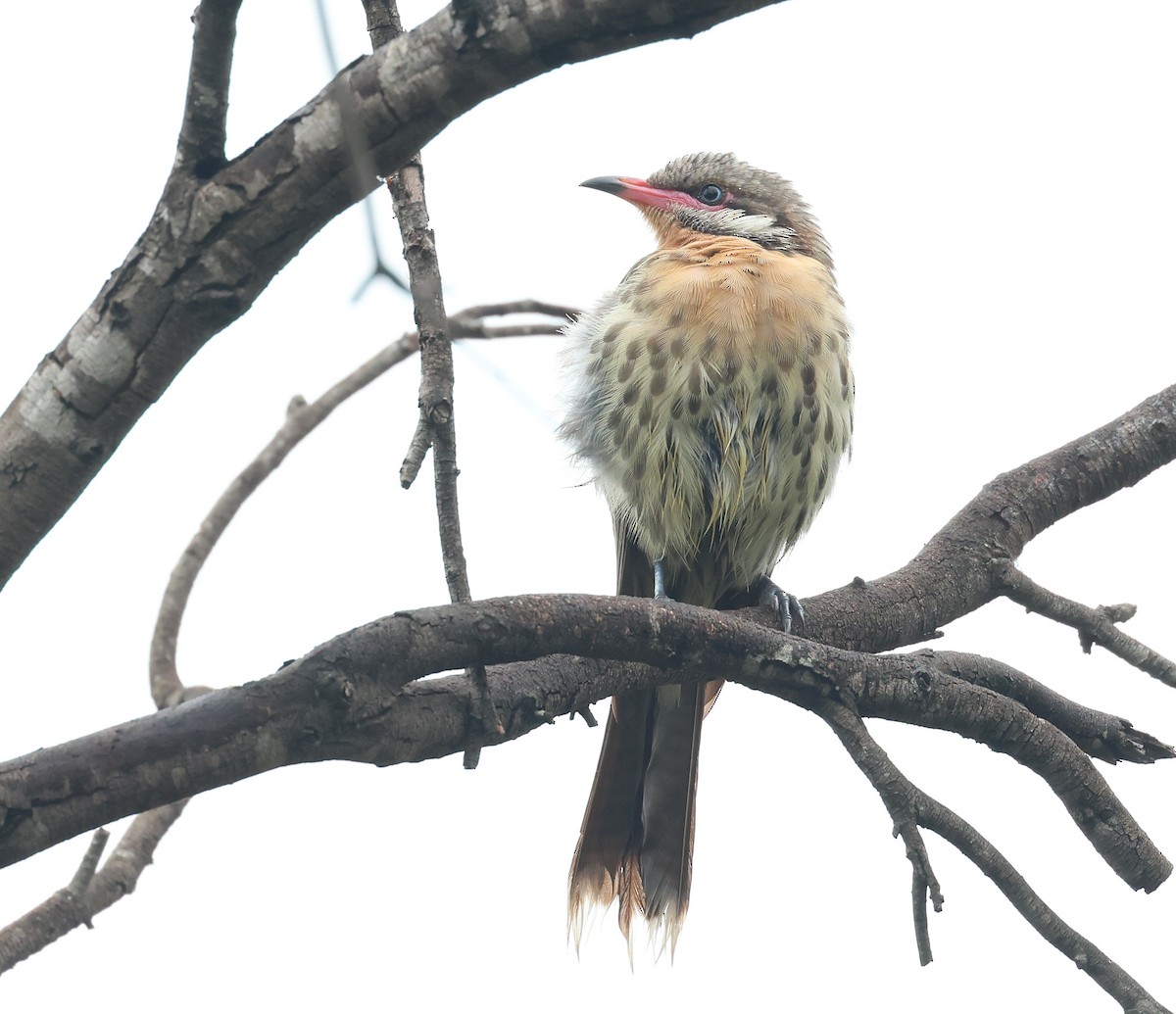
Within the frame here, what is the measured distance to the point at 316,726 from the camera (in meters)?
2.67

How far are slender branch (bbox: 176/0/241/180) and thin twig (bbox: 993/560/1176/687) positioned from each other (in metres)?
3.00

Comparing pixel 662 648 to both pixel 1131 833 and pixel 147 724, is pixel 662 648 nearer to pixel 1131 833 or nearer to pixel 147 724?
pixel 147 724

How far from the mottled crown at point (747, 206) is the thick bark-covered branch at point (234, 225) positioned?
336 centimetres

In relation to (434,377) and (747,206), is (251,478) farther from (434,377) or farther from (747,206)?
(747,206)

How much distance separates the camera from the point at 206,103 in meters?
2.62

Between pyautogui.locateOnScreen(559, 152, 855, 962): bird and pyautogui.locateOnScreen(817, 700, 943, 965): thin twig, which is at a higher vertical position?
pyautogui.locateOnScreen(559, 152, 855, 962): bird

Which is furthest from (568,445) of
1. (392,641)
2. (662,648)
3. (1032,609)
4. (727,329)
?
(392,641)

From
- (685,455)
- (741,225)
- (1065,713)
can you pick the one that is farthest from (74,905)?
(741,225)

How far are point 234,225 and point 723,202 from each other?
3.74 m

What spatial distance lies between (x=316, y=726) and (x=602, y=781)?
238 cm

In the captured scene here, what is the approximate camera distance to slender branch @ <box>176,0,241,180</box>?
101 inches

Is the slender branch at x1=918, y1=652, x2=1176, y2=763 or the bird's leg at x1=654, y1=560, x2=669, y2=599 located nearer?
the slender branch at x1=918, y1=652, x2=1176, y2=763

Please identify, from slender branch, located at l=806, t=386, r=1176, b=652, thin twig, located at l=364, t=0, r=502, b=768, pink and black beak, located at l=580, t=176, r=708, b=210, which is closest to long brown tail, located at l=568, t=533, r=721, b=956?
slender branch, located at l=806, t=386, r=1176, b=652

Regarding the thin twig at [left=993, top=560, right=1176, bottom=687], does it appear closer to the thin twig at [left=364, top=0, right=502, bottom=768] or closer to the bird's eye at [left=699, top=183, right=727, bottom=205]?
the thin twig at [left=364, top=0, right=502, bottom=768]
